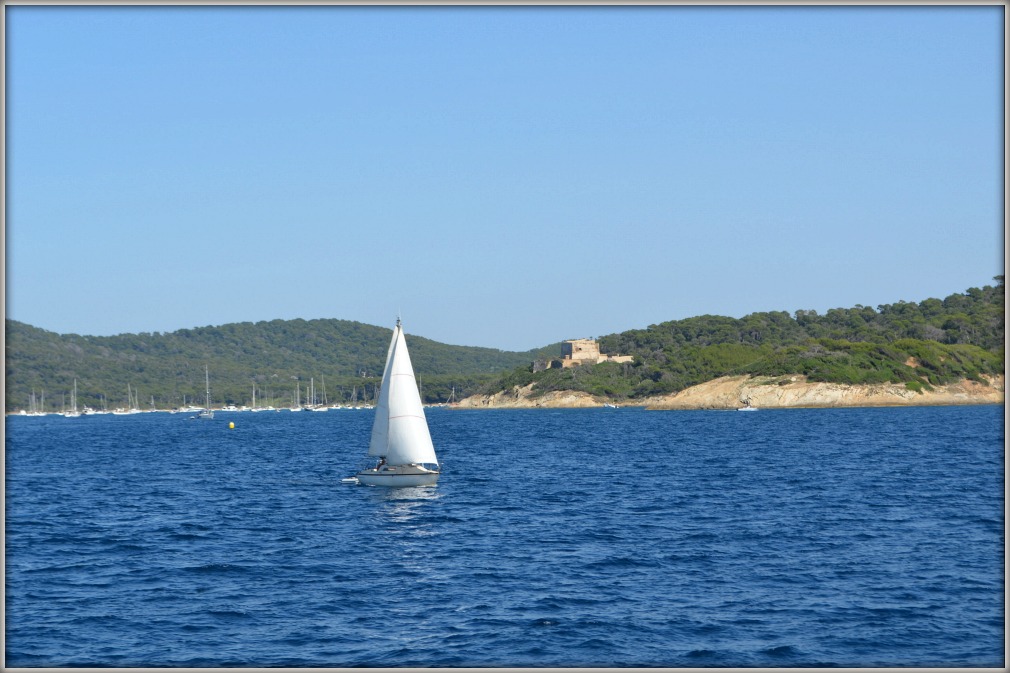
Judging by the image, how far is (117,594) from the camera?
30062 millimetres

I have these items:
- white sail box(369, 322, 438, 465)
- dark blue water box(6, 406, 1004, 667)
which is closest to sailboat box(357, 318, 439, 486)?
white sail box(369, 322, 438, 465)

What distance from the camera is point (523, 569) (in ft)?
107

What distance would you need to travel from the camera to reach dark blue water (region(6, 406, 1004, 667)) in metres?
23.9

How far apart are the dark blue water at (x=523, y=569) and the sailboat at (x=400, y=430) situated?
142cm

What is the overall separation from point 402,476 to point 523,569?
23.8 meters

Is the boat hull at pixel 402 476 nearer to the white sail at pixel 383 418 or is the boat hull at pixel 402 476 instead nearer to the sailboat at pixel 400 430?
the sailboat at pixel 400 430

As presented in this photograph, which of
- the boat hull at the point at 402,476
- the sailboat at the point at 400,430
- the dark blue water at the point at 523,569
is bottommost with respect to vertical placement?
the dark blue water at the point at 523,569

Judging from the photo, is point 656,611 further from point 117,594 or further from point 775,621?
point 117,594

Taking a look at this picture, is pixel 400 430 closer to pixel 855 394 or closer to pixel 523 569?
pixel 523 569

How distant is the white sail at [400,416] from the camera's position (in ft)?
180

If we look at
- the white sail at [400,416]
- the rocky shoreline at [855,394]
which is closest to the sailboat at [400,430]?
the white sail at [400,416]

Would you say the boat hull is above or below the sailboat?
below

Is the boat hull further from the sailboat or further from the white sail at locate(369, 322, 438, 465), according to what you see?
the white sail at locate(369, 322, 438, 465)

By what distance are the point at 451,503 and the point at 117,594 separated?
2258 cm
